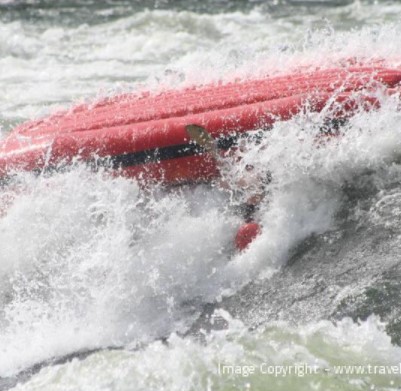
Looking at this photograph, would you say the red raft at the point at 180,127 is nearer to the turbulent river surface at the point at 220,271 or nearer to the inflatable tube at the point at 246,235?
the turbulent river surface at the point at 220,271

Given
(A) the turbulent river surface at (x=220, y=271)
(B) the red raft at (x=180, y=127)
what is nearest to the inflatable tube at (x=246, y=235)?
(A) the turbulent river surface at (x=220, y=271)

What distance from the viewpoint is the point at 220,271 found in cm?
375

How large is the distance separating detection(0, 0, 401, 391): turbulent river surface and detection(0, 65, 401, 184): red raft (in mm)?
98

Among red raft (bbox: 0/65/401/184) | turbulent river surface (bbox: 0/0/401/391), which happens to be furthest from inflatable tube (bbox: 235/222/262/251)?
red raft (bbox: 0/65/401/184)

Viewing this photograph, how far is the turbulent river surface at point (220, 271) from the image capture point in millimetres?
3086

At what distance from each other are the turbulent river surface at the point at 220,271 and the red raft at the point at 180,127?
3.9 inches

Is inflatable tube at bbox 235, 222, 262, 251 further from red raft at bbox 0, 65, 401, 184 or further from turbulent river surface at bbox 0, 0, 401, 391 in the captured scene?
red raft at bbox 0, 65, 401, 184

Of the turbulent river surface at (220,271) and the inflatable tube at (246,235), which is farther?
the inflatable tube at (246,235)

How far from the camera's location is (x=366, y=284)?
3.34 metres

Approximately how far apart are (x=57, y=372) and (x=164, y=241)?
0.97 metres

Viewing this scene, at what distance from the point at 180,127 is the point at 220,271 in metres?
0.85

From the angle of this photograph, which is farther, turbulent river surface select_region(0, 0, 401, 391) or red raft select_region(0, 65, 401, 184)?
red raft select_region(0, 65, 401, 184)

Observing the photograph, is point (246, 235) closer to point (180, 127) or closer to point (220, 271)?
point (220, 271)

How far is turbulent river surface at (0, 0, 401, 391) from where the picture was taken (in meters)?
3.09
